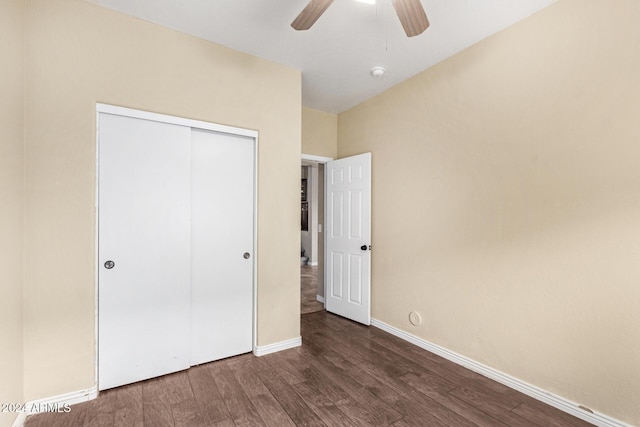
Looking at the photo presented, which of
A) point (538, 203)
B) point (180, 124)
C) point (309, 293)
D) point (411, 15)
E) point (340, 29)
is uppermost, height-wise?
point (340, 29)

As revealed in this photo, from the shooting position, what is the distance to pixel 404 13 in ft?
5.02

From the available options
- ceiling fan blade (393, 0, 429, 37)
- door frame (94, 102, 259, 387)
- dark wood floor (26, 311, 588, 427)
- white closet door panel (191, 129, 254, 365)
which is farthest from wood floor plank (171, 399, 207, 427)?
ceiling fan blade (393, 0, 429, 37)

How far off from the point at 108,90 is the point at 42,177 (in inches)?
29.4

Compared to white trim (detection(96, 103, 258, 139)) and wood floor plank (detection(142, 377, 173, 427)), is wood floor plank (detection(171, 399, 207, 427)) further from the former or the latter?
white trim (detection(96, 103, 258, 139))

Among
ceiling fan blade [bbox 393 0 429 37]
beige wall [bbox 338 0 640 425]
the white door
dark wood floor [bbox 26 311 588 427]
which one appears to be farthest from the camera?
the white door

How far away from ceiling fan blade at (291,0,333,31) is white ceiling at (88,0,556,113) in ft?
1.34

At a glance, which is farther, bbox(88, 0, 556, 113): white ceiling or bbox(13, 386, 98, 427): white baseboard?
bbox(88, 0, 556, 113): white ceiling

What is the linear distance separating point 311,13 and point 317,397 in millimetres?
2509

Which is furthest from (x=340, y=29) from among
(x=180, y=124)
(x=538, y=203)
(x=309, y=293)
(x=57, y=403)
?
(x=309, y=293)

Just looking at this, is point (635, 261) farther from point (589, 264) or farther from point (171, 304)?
point (171, 304)

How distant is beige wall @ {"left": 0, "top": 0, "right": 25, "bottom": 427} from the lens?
157 cm

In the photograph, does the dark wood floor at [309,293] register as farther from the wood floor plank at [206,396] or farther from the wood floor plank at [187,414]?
the wood floor plank at [187,414]

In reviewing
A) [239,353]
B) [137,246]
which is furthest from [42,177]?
[239,353]

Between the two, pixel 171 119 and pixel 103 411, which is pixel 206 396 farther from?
pixel 171 119
